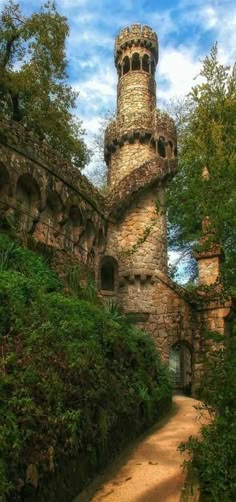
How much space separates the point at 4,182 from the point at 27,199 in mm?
1180

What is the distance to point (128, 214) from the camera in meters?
18.5

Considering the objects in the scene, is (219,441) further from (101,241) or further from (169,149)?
(169,149)

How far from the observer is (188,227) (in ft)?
28.7

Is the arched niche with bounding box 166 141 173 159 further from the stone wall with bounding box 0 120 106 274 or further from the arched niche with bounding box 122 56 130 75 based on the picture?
the stone wall with bounding box 0 120 106 274

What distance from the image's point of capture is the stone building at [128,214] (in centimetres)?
Result: 1234

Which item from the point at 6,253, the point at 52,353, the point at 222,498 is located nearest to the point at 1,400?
the point at 52,353

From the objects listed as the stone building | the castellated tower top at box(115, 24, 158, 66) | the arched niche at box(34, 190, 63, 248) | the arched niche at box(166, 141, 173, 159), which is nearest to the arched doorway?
the stone building

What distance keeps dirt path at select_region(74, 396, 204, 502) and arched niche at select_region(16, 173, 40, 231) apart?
615 centimetres

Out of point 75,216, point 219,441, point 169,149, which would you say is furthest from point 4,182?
point 169,149

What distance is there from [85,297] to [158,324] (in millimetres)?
6118

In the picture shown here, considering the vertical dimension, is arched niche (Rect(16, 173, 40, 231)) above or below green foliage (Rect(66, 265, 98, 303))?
above

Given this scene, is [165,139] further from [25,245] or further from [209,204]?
[209,204]

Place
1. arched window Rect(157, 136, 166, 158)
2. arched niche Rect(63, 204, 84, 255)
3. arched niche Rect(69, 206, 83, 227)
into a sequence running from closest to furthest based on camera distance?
arched niche Rect(63, 204, 84, 255)
arched niche Rect(69, 206, 83, 227)
arched window Rect(157, 136, 166, 158)

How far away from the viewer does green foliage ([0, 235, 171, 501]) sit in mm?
5082
